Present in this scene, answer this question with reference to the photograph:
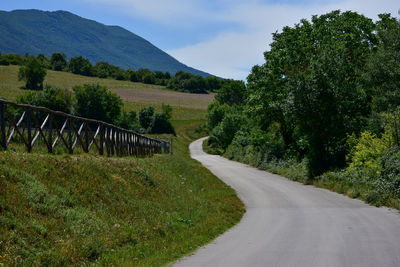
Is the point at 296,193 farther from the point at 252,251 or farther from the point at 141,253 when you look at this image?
the point at 141,253

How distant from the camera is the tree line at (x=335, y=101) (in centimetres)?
2330

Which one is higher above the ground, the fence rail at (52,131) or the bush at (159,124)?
the fence rail at (52,131)

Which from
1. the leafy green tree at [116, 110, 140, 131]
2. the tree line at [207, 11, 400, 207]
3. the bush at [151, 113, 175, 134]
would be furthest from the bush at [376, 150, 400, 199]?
the bush at [151, 113, 175, 134]

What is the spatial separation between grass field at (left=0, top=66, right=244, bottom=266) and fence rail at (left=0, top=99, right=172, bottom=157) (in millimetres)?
708

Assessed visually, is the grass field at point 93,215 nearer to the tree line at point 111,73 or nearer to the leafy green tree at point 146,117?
the leafy green tree at point 146,117

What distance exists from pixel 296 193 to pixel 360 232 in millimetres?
10650

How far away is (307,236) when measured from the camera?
40.4 feet

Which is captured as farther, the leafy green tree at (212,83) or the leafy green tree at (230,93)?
the leafy green tree at (212,83)

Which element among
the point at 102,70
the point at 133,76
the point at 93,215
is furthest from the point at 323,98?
the point at 133,76

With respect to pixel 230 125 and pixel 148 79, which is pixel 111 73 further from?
pixel 230 125

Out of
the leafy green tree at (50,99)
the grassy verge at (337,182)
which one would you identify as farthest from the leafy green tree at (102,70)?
the grassy verge at (337,182)

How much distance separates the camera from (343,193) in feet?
76.4

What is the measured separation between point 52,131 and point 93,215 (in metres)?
5.68

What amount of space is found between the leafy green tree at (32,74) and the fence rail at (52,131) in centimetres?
10004
